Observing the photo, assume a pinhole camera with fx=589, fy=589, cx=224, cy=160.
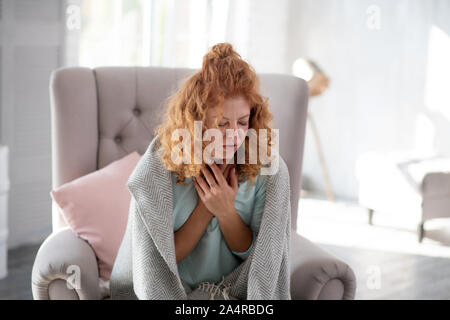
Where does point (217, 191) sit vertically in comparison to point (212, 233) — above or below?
above

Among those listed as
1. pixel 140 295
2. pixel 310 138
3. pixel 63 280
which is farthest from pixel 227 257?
pixel 310 138

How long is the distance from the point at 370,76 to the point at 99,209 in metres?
3.31

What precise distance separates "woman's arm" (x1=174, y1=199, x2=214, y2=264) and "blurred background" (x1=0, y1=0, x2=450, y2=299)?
54.8 inches

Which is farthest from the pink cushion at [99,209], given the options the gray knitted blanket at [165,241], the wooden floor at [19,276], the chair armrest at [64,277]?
the wooden floor at [19,276]

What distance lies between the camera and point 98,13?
3707 mm

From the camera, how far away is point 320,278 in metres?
1.58

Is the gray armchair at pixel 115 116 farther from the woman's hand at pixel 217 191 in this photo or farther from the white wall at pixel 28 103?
the white wall at pixel 28 103

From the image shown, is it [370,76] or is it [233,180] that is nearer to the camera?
[233,180]

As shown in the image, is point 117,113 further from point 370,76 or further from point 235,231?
point 370,76

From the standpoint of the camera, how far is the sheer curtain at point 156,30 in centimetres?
370

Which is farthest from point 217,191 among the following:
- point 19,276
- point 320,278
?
point 19,276

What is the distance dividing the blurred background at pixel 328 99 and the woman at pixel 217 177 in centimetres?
137

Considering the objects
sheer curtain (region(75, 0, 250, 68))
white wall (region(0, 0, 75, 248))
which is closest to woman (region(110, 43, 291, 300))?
white wall (region(0, 0, 75, 248))

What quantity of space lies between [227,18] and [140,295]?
11.4 feet
